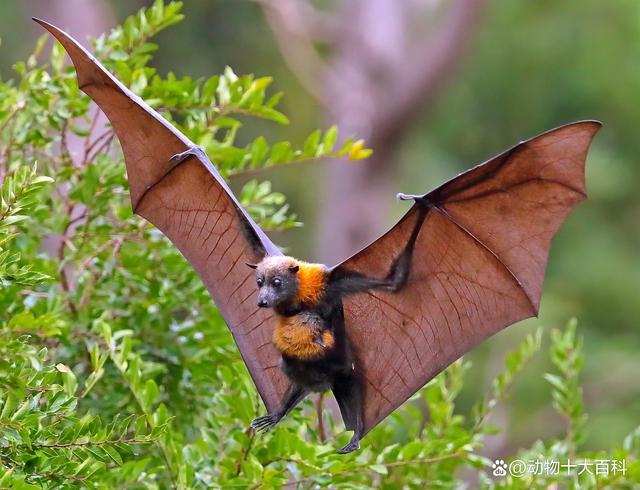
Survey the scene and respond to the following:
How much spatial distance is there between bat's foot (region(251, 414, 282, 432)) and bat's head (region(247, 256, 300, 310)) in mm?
291

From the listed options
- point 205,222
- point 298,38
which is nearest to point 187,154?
point 205,222

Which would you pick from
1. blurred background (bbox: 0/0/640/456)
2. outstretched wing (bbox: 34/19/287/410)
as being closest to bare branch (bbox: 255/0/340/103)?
blurred background (bbox: 0/0/640/456)

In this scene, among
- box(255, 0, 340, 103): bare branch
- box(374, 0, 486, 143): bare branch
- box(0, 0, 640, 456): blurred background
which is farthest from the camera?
box(0, 0, 640, 456): blurred background

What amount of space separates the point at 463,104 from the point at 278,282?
1397 centimetres

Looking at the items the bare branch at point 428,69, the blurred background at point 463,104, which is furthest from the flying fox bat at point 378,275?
the bare branch at point 428,69

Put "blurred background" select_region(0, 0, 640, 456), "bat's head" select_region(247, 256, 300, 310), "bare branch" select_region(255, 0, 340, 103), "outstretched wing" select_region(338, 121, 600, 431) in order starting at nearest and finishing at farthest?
"bat's head" select_region(247, 256, 300, 310)
"outstretched wing" select_region(338, 121, 600, 431)
"bare branch" select_region(255, 0, 340, 103)
"blurred background" select_region(0, 0, 640, 456)

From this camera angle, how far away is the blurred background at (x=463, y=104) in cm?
1242

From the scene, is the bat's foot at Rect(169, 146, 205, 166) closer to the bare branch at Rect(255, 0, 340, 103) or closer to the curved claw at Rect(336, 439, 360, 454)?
the curved claw at Rect(336, 439, 360, 454)

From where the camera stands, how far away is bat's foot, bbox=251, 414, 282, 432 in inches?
105

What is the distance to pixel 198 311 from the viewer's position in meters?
3.36

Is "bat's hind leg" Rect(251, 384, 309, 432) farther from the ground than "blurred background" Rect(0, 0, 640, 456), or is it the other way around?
"blurred background" Rect(0, 0, 640, 456)

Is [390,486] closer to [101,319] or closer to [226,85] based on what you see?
[101,319]

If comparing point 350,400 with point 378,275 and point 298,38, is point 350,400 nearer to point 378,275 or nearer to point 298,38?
point 378,275

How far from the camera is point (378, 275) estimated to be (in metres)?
2.75
